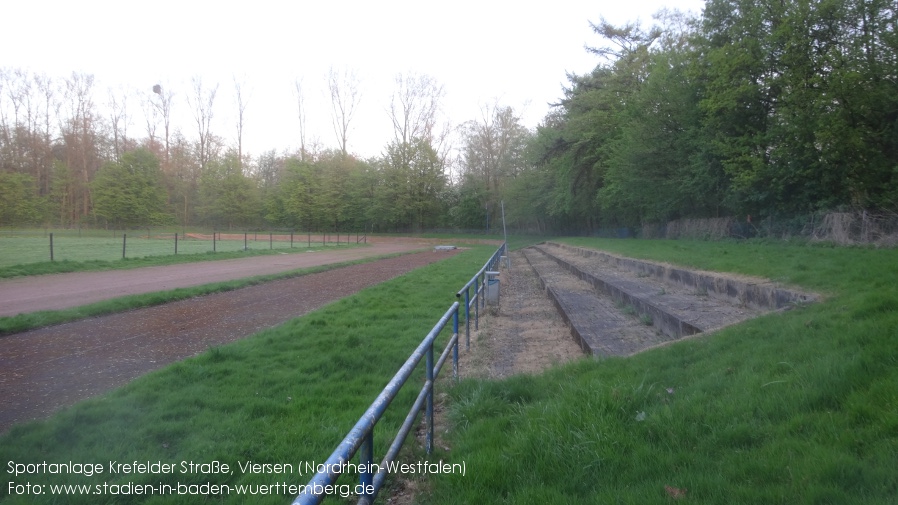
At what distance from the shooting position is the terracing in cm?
645

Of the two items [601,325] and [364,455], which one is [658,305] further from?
[364,455]

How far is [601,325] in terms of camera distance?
7875 mm

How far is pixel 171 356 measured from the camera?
6691mm

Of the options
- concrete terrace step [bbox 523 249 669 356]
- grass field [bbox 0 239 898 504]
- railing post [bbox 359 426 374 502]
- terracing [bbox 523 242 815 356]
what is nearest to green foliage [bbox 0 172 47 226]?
concrete terrace step [bbox 523 249 669 356]

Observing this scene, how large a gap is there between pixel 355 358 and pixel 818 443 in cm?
484

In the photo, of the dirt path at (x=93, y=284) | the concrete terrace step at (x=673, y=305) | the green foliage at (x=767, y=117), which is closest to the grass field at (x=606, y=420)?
the concrete terrace step at (x=673, y=305)

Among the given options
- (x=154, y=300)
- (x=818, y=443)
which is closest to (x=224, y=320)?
(x=154, y=300)

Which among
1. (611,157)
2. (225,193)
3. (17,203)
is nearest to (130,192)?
(225,193)

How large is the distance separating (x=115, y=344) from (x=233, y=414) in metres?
4.02

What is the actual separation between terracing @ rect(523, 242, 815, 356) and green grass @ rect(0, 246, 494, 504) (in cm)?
273

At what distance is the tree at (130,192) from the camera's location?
59.4 m

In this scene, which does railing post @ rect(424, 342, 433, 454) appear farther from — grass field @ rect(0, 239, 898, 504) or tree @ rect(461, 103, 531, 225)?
tree @ rect(461, 103, 531, 225)

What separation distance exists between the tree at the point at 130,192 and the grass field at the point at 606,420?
6392 cm

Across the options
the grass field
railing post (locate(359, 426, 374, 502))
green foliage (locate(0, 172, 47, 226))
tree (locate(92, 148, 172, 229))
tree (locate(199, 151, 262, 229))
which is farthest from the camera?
tree (locate(199, 151, 262, 229))
